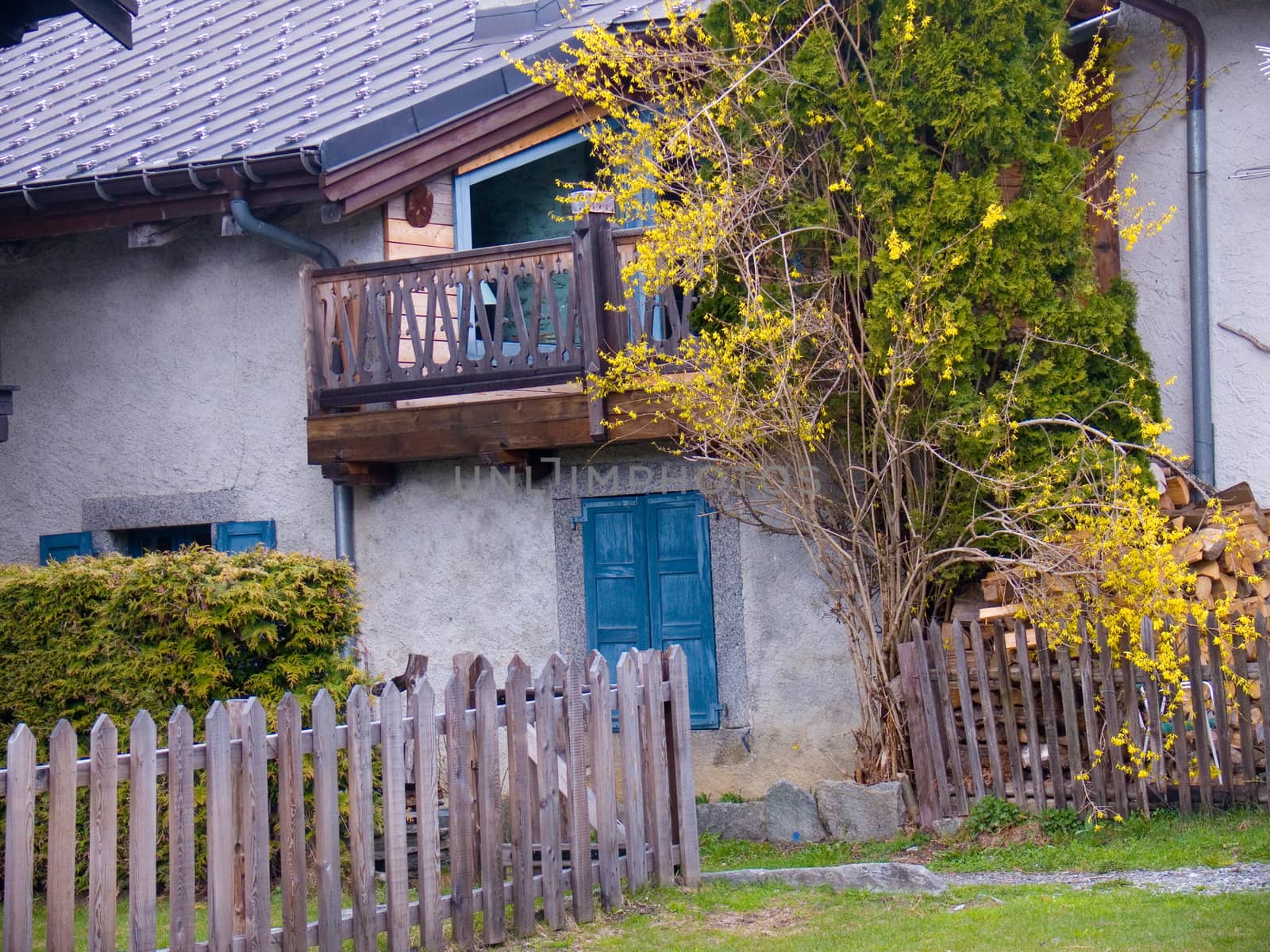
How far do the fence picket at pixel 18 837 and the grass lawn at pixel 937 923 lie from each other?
1988 mm

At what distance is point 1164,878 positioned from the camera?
21.5 feet

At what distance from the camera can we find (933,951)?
17.8 ft

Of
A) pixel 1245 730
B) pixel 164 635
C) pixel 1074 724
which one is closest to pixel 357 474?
pixel 164 635

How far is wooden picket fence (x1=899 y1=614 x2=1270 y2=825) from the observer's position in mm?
7523

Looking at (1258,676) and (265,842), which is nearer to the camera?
(265,842)

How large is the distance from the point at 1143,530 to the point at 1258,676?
979 mm

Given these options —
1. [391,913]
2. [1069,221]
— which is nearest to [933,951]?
[391,913]

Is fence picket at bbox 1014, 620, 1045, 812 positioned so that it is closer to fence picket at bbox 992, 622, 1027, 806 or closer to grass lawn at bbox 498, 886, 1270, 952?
fence picket at bbox 992, 622, 1027, 806

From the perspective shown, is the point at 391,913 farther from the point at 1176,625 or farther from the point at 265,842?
the point at 1176,625

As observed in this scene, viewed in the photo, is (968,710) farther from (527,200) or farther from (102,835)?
(527,200)

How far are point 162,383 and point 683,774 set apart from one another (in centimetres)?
625

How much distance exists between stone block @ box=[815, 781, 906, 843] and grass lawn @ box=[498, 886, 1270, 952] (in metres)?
1.58

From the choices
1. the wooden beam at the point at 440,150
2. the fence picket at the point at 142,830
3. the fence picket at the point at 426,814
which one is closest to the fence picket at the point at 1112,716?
the fence picket at the point at 426,814

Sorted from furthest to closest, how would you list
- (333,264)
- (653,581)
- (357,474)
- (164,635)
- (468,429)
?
(333,264) → (357,474) → (653,581) → (468,429) → (164,635)
